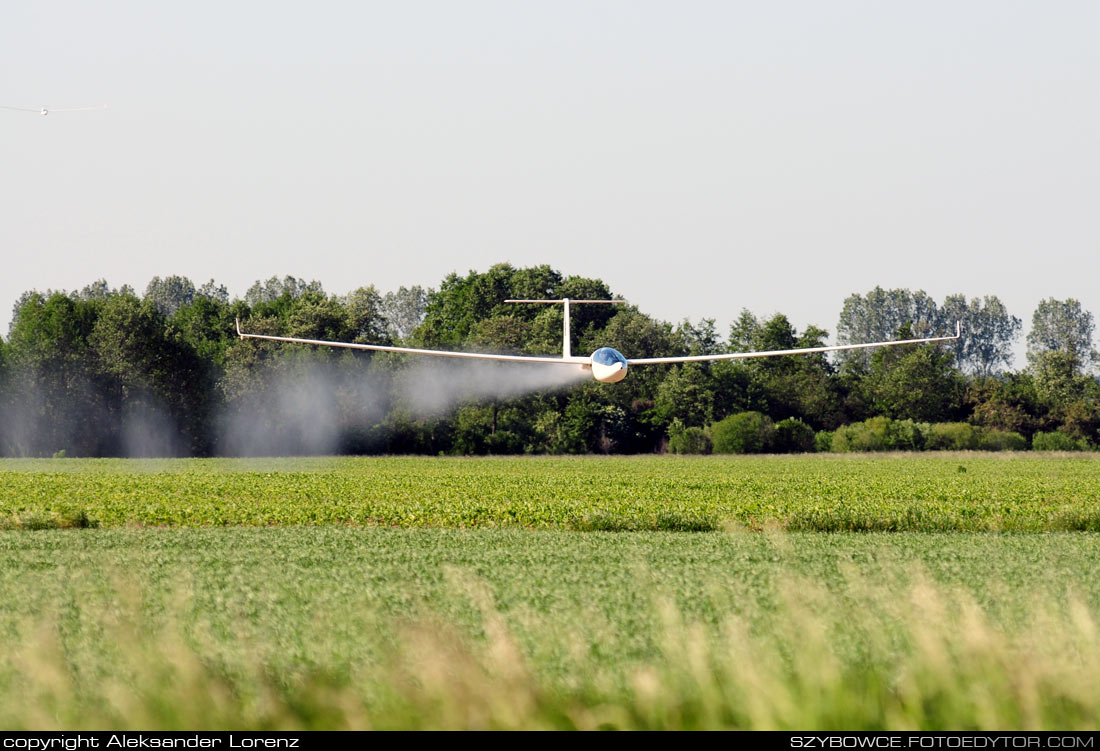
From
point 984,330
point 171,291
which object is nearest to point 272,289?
point 171,291

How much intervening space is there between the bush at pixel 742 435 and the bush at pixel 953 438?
12.5 m

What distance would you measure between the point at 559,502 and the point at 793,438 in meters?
59.4

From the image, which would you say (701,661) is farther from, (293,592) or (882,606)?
(293,592)

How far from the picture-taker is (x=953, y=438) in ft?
305

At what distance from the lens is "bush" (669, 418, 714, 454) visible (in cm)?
8994

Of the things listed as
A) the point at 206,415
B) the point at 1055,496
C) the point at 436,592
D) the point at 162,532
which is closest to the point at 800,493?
the point at 1055,496

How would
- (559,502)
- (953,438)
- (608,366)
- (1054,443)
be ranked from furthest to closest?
(1054,443)
(953,438)
(608,366)
(559,502)

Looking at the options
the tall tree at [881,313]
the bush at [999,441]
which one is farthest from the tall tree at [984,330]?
the bush at [999,441]

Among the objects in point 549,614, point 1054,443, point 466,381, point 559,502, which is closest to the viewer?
point 549,614

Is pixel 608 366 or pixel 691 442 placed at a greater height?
pixel 608 366

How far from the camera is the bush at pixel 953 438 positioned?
92.5 m

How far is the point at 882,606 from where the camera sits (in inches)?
502

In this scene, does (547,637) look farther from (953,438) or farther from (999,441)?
(999,441)
